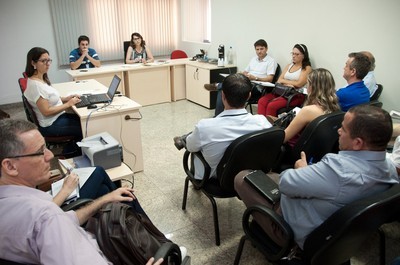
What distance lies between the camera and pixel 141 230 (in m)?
1.28

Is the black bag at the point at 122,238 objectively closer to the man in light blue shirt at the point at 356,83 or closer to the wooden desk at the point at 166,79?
the man in light blue shirt at the point at 356,83

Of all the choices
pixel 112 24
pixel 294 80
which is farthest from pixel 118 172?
pixel 112 24

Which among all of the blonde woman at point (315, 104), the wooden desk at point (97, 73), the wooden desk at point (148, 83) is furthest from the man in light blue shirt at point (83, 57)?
the blonde woman at point (315, 104)

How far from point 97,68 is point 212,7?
236cm

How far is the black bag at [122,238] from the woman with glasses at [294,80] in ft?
9.19

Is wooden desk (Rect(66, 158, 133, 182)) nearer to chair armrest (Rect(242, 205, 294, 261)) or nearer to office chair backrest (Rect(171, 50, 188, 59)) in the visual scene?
chair armrest (Rect(242, 205, 294, 261))

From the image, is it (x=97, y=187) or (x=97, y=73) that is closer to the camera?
(x=97, y=187)

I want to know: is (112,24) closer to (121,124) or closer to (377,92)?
(121,124)

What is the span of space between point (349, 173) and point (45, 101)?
2548 mm

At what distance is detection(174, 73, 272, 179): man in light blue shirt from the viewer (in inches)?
73.7

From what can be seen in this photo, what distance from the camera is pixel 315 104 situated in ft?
7.37

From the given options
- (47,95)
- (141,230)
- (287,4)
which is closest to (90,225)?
(141,230)

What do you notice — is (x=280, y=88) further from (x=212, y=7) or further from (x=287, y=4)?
(x=212, y=7)

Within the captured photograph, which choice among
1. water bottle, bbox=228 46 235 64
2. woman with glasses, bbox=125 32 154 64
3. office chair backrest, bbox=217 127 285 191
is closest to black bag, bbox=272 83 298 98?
water bottle, bbox=228 46 235 64
